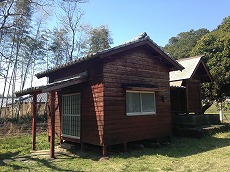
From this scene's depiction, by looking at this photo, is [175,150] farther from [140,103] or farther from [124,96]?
[124,96]

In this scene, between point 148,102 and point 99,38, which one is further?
point 99,38

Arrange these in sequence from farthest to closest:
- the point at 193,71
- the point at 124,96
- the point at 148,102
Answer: the point at 193,71
the point at 148,102
the point at 124,96

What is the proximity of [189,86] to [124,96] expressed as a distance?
6.93 m

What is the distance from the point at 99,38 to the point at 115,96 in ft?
64.3

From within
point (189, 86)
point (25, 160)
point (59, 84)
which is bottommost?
point (25, 160)

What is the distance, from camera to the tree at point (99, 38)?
26547 millimetres

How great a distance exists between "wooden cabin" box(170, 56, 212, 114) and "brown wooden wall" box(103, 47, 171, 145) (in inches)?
145

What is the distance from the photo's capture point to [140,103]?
29.7 ft

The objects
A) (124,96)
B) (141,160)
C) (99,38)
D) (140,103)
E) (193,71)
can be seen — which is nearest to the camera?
(141,160)

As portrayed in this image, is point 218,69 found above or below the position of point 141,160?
above

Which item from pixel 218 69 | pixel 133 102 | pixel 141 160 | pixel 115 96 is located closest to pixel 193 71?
pixel 218 69

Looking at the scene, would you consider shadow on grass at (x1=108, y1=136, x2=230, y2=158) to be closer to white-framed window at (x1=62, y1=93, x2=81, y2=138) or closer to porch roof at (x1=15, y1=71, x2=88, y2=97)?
white-framed window at (x1=62, y1=93, x2=81, y2=138)

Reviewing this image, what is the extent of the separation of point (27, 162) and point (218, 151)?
21.0 feet

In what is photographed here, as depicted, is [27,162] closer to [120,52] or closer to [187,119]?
[120,52]
